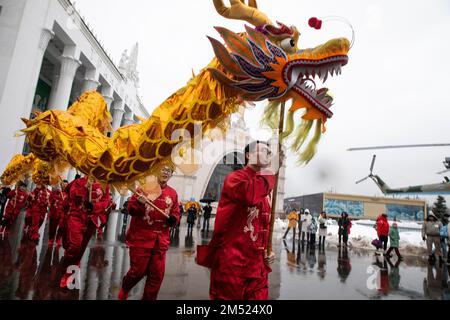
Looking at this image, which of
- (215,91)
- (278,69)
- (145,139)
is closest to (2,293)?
(145,139)

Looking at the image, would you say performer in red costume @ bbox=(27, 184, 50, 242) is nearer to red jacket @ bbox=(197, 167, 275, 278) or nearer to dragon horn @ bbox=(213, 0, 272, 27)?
red jacket @ bbox=(197, 167, 275, 278)

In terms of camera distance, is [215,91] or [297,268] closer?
[215,91]

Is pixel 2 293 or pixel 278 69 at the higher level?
pixel 278 69

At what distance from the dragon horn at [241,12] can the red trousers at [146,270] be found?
7.86 feet

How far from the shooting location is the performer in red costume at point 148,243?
9.23 ft

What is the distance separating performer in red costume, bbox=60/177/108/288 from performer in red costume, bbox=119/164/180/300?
102 centimetres

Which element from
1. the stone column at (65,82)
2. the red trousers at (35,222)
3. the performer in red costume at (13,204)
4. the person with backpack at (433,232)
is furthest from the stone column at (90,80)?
the person with backpack at (433,232)

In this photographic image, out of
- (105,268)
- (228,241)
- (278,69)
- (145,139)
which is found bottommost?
(105,268)

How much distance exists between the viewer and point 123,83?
18719mm

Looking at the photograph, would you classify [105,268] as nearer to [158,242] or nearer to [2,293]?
[2,293]

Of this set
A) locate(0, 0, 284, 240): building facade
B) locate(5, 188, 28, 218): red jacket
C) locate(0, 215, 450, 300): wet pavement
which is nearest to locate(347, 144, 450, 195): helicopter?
locate(0, 215, 450, 300): wet pavement

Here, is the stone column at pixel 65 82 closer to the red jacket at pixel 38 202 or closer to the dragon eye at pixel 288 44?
the red jacket at pixel 38 202

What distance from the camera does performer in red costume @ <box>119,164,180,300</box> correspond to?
9.23ft
